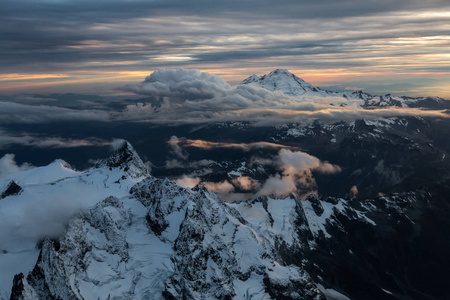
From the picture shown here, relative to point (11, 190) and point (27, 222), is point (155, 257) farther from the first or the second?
point (11, 190)

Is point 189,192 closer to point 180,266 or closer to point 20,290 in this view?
point 180,266

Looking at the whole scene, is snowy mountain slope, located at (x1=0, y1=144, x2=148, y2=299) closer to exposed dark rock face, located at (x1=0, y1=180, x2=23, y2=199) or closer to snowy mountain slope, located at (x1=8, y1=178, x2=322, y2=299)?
exposed dark rock face, located at (x1=0, y1=180, x2=23, y2=199)

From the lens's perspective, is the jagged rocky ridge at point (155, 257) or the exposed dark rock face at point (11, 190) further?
the exposed dark rock face at point (11, 190)

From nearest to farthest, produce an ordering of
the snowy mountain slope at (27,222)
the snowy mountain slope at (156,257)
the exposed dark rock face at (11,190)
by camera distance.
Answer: the snowy mountain slope at (27,222) < the snowy mountain slope at (156,257) < the exposed dark rock face at (11,190)

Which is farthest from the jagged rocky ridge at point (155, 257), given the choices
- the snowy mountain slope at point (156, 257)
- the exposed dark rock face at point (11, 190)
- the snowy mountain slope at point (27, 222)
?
the exposed dark rock face at point (11, 190)

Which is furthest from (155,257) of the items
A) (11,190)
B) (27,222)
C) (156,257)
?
(11,190)

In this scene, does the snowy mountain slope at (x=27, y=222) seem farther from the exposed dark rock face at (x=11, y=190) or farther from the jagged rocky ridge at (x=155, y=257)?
the jagged rocky ridge at (x=155, y=257)

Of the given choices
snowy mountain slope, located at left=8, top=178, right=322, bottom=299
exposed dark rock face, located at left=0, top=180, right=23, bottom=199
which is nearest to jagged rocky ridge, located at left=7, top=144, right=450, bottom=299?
snowy mountain slope, located at left=8, top=178, right=322, bottom=299

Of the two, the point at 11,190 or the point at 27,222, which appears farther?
the point at 11,190

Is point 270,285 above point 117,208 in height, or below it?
below

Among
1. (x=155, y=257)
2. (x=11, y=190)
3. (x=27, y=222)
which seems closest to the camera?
(x=27, y=222)

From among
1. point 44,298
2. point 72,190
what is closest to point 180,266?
point 44,298
